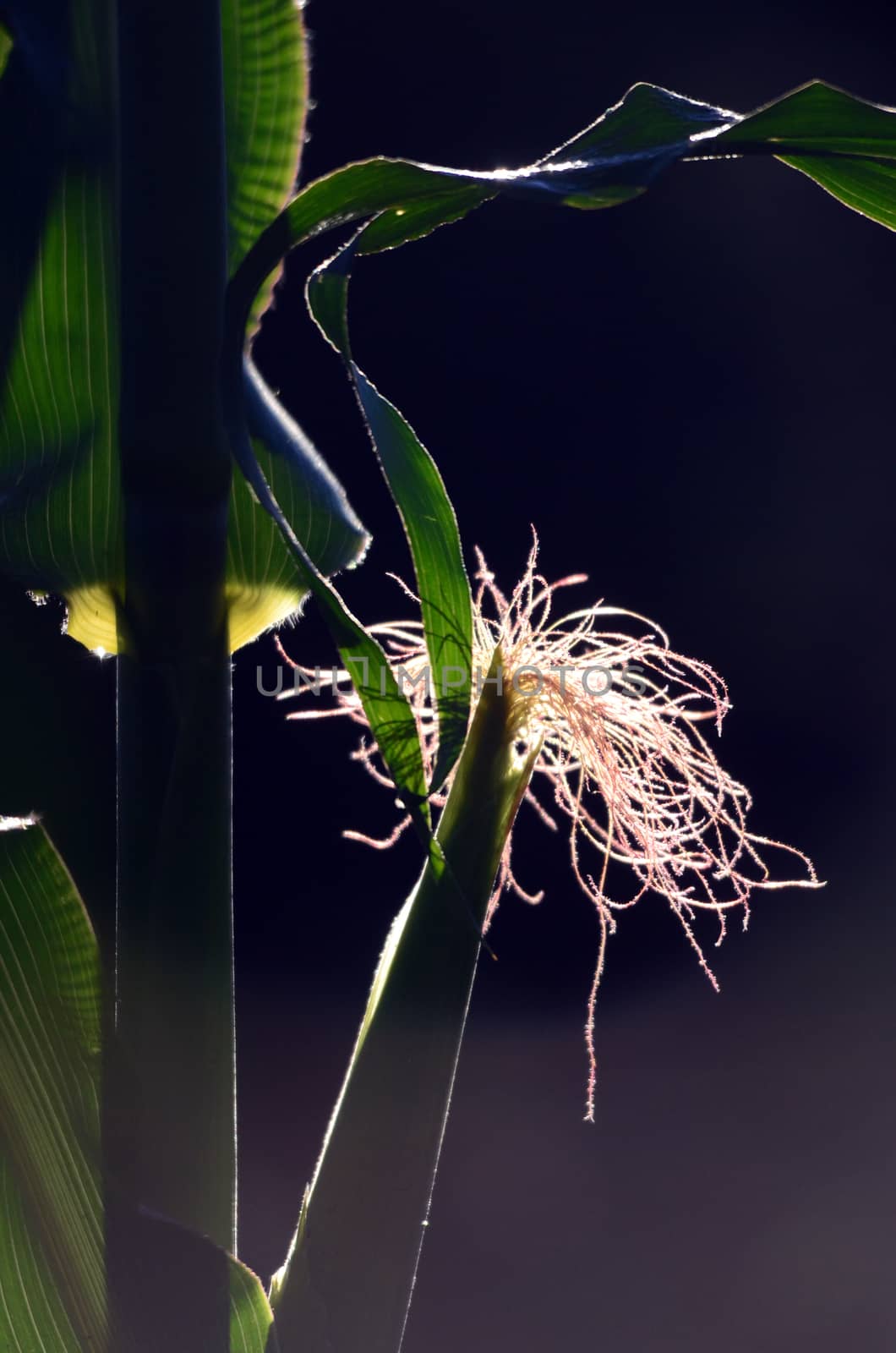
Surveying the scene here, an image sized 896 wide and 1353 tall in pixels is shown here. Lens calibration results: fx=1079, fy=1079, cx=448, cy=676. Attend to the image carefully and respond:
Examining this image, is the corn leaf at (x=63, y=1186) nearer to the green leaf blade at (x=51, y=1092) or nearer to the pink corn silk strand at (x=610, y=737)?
the green leaf blade at (x=51, y=1092)

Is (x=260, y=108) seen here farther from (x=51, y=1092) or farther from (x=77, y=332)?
(x=51, y=1092)

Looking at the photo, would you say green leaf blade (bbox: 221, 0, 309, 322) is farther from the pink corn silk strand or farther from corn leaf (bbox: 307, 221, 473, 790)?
the pink corn silk strand

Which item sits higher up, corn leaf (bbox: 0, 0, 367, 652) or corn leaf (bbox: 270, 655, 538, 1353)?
corn leaf (bbox: 0, 0, 367, 652)

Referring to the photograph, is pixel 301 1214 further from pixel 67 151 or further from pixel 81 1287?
pixel 67 151

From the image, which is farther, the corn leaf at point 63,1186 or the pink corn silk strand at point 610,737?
the pink corn silk strand at point 610,737

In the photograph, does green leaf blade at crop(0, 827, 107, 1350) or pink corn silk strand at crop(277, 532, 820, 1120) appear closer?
green leaf blade at crop(0, 827, 107, 1350)

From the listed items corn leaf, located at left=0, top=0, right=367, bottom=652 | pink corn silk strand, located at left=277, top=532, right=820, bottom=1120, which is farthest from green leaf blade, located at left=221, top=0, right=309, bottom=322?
pink corn silk strand, located at left=277, top=532, right=820, bottom=1120

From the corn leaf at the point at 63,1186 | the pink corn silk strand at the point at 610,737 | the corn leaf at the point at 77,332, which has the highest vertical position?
the corn leaf at the point at 77,332

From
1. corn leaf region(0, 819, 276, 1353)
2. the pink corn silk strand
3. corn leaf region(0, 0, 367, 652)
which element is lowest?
corn leaf region(0, 819, 276, 1353)

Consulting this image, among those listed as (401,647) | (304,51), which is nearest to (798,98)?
(304,51)

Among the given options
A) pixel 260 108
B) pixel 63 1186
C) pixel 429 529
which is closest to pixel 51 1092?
pixel 63 1186

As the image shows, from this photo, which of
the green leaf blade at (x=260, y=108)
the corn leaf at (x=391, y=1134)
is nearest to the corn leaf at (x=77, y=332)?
the green leaf blade at (x=260, y=108)
